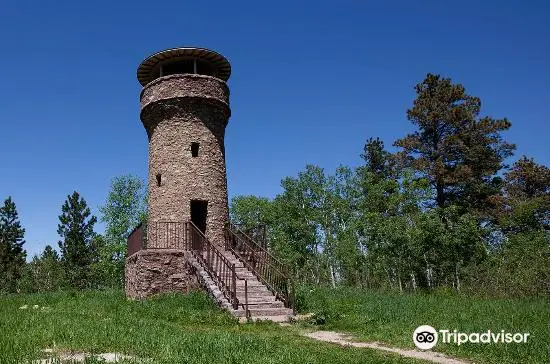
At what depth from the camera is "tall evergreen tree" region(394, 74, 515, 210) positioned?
102 feet

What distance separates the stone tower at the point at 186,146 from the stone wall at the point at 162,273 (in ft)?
5.33

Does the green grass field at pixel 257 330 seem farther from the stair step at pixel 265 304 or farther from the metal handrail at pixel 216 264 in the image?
the stair step at pixel 265 304

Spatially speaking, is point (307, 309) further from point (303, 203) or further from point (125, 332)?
point (303, 203)

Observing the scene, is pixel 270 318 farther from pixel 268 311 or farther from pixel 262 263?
pixel 262 263

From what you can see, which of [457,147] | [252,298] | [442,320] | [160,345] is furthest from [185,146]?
[457,147]

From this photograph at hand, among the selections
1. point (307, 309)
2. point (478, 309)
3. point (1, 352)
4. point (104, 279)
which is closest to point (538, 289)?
point (478, 309)

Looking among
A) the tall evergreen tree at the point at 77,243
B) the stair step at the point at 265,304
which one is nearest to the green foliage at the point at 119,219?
the tall evergreen tree at the point at 77,243

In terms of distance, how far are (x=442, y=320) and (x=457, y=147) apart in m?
23.8

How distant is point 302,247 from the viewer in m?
43.4

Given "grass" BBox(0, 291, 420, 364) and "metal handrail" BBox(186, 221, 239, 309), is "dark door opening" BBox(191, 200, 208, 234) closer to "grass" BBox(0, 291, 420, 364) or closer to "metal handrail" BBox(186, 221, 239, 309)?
"metal handrail" BBox(186, 221, 239, 309)

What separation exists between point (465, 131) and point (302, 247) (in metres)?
19.0

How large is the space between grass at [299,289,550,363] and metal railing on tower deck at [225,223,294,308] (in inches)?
33.1

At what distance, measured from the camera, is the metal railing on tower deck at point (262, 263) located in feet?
44.9

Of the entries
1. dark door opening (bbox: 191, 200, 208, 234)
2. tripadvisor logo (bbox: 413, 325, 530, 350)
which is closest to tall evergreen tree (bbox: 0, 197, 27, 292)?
dark door opening (bbox: 191, 200, 208, 234)
